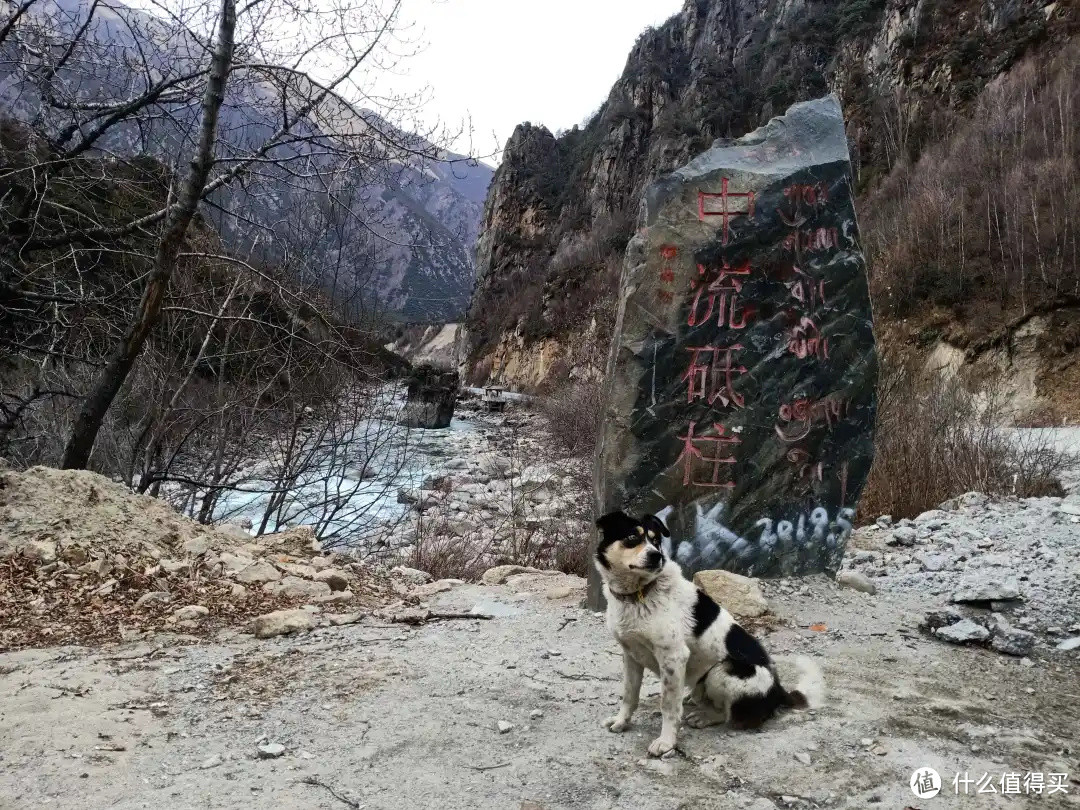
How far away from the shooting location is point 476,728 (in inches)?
122

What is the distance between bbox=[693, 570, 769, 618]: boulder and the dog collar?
1.85m

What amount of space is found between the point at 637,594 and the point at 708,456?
7.72 feet

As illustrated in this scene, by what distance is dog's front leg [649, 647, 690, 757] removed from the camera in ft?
9.18

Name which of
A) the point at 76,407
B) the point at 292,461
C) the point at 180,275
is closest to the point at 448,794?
the point at 292,461

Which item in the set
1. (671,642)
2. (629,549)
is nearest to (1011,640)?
(671,642)

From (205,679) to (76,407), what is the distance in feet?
19.5

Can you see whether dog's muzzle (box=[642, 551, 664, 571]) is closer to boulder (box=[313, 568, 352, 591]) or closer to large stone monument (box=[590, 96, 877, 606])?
large stone monument (box=[590, 96, 877, 606])

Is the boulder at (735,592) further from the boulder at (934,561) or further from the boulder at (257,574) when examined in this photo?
the boulder at (257,574)

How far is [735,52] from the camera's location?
5866 cm

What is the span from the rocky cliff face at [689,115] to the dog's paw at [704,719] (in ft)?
44.4

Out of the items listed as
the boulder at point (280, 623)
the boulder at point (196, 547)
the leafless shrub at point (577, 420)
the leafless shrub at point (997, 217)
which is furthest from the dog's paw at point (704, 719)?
the leafless shrub at point (997, 217)

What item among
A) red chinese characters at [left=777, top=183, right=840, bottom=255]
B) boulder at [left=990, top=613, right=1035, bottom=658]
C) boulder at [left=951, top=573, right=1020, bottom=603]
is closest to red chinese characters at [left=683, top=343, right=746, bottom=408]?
red chinese characters at [left=777, top=183, right=840, bottom=255]

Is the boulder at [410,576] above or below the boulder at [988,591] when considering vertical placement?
below

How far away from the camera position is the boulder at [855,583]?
523cm
